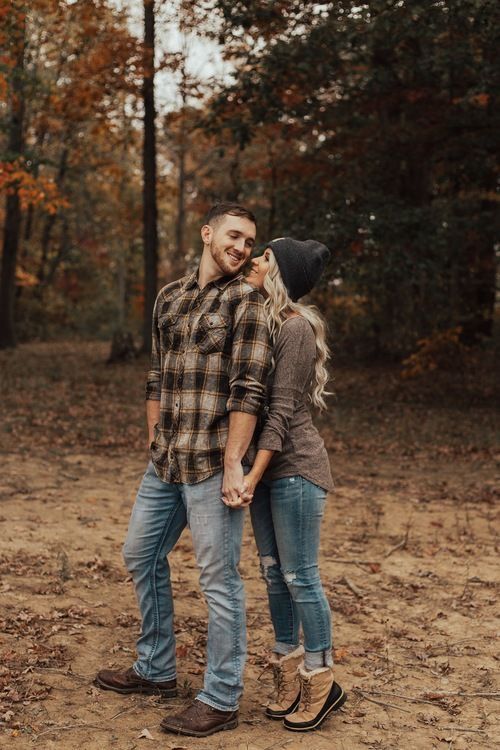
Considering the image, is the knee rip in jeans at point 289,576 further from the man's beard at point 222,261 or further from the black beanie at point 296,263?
the man's beard at point 222,261

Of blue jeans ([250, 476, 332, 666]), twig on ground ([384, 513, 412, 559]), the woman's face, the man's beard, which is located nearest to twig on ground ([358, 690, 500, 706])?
blue jeans ([250, 476, 332, 666])

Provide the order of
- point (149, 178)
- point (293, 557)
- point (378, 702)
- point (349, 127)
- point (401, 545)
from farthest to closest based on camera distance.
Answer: point (149, 178), point (349, 127), point (401, 545), point (378, 702), point (293, 557)

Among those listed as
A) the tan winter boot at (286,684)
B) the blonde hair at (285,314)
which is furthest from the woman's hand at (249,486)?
the tan winter boot at (286,684)

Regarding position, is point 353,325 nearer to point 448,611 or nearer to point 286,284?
point 448,611

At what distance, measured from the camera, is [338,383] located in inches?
709

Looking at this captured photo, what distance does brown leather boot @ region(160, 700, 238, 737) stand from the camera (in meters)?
3.93

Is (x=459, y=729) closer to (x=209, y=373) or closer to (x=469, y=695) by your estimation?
(x=469, y=695)

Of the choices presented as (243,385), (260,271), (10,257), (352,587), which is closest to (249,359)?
(243,385)

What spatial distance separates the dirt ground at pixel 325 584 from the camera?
420cm

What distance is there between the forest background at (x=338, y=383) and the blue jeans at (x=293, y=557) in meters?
0.47

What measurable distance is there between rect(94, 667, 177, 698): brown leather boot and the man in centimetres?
37

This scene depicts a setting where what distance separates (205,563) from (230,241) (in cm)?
138

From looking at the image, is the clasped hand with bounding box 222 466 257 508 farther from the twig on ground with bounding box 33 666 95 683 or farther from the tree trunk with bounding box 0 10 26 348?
the tree trunk with bounding box 0 10 26 348

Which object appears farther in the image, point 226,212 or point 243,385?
point 226,212
